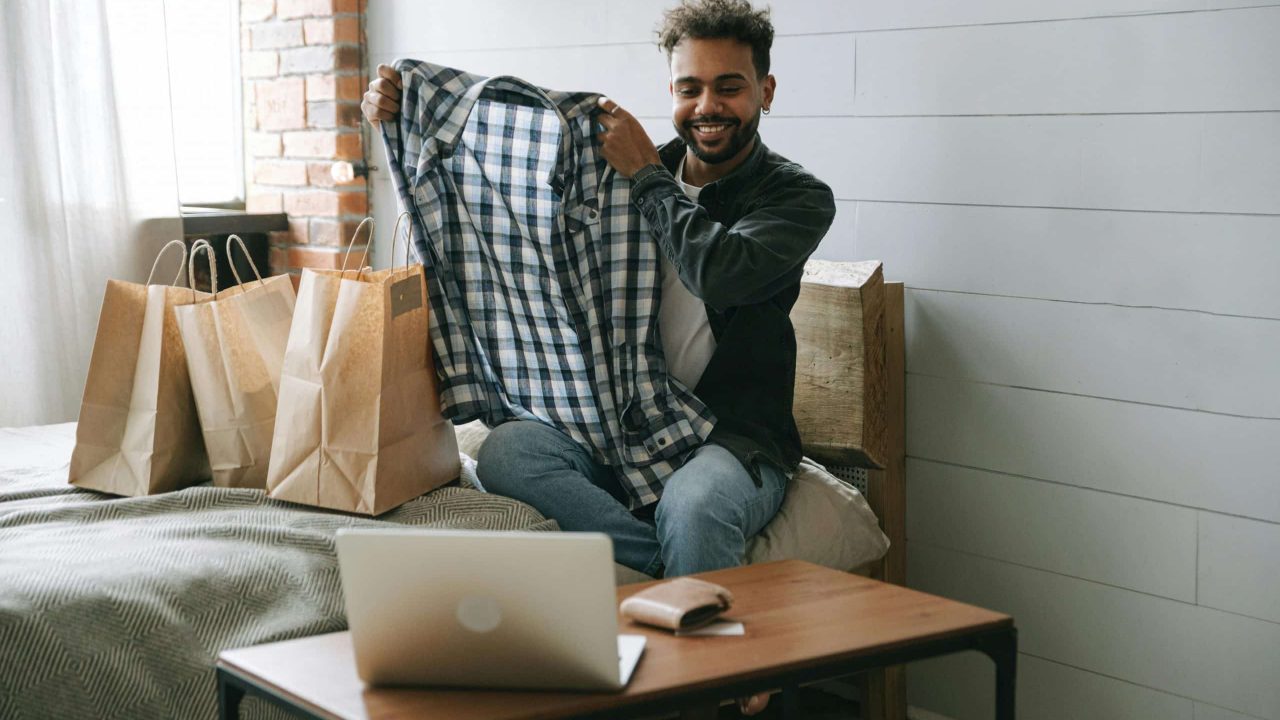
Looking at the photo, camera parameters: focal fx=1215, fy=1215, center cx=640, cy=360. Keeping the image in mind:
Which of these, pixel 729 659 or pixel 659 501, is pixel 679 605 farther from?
pixel 659 501

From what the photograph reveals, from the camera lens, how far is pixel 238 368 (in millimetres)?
1841

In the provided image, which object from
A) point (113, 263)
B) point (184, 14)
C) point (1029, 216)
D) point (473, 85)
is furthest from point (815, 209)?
A: point (184, 14)

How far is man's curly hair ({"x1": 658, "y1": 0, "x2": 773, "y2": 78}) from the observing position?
2.05 metres

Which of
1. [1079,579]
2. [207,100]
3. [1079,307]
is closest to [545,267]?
[1079,307]

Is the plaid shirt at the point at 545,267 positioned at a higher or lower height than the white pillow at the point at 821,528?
higher

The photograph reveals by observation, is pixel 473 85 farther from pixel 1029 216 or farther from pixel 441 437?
pixel 1029 216

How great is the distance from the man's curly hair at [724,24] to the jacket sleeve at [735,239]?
0.28 meters

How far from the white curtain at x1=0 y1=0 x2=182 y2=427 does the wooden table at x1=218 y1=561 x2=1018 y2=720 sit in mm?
1839

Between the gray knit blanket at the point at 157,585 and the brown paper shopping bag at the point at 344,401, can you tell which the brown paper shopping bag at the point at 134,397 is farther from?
the brown paper shopping bag at the point at 344,401

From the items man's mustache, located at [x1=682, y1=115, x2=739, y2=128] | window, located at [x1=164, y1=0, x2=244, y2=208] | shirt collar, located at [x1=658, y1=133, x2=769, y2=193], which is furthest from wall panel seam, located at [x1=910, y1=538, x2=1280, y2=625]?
window, located at [x1=164, y1=0, x2=244, y2=208]

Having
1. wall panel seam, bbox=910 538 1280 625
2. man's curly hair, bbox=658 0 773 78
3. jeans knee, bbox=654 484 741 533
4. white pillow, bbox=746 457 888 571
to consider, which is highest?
man's curly hair, bbox=658 0 773 78

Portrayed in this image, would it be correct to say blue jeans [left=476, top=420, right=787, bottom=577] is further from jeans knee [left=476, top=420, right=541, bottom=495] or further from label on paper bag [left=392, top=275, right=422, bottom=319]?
label on paper bag [left=392, top=275, right=422, bottom=319]

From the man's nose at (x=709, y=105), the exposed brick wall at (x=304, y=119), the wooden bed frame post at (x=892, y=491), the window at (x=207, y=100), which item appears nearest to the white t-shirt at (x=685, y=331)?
the man's nose at (x=709, y=105)

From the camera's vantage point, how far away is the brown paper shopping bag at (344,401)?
1736 mm
